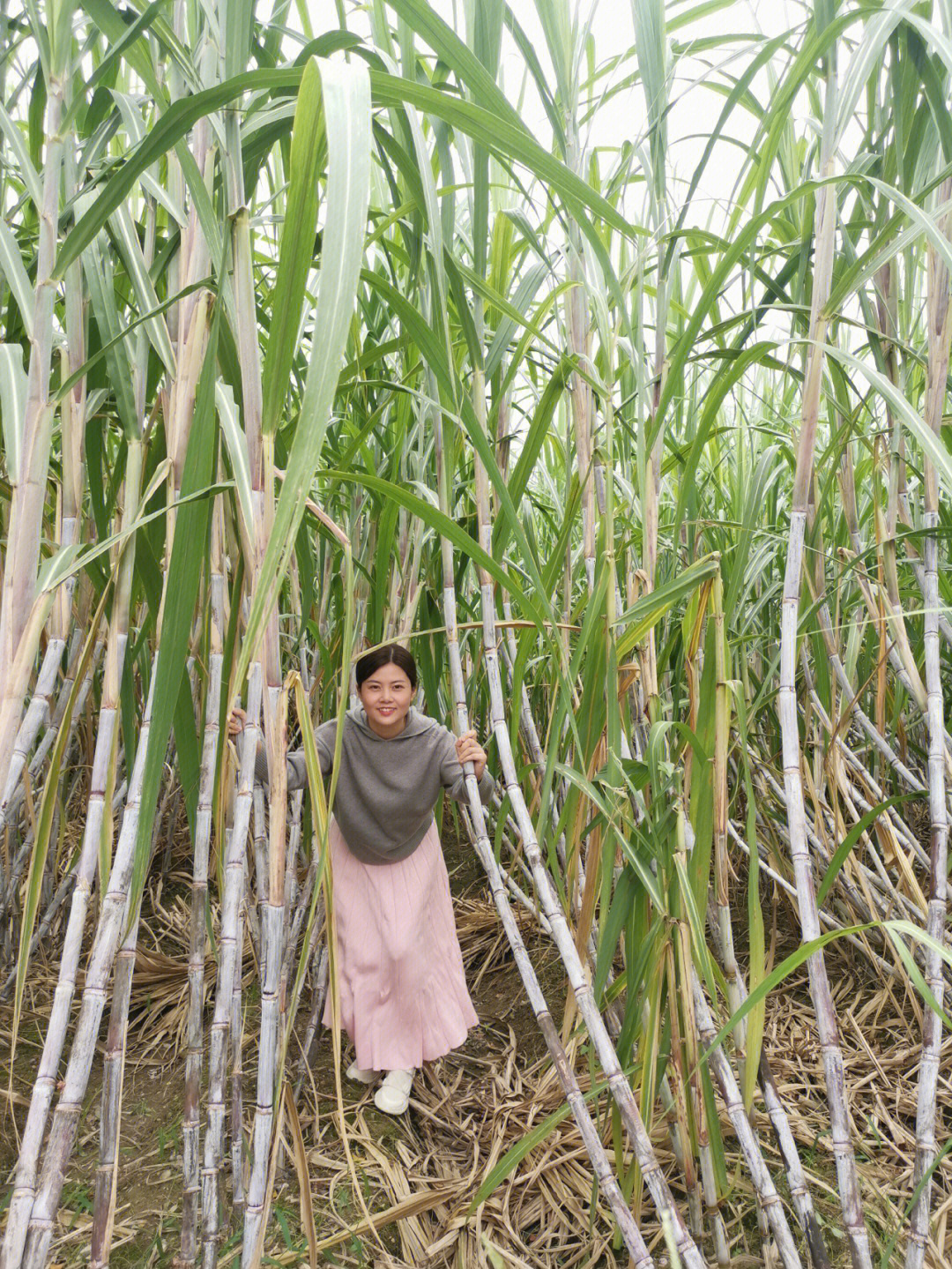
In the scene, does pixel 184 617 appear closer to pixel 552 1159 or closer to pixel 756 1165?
pixel 756 1165

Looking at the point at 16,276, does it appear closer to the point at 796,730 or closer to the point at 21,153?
the point at 21,153

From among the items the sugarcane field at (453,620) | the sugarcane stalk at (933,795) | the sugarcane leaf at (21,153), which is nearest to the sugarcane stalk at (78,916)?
the sugarcane field at (453,620)

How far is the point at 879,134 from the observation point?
86 cm

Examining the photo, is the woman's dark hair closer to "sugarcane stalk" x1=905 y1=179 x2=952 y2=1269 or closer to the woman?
the woman

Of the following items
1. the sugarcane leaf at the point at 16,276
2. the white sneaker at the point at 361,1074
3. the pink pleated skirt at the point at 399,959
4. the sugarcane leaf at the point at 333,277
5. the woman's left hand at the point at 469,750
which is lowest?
the white sneaker at the point at 361,1074

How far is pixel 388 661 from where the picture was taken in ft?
4.68

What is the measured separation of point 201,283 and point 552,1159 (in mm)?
1137

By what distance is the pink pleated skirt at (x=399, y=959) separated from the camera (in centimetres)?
148

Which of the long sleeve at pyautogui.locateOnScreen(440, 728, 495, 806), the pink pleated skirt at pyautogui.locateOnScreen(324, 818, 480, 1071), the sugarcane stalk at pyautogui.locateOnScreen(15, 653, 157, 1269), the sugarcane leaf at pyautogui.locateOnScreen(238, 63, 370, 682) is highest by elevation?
the sugarcane leaf at pyautogui.locateOnScreen(238, 63, 370, 682)

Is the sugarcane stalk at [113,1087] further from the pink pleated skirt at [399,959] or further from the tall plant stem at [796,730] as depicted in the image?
the pink pleated skirt at [399,959]

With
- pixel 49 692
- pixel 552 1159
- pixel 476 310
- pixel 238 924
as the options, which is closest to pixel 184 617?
pixel 49 692

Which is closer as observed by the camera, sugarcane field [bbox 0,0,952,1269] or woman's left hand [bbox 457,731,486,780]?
sugarcane field [bbox 0,0,952,1269]

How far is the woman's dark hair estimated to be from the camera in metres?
1.42

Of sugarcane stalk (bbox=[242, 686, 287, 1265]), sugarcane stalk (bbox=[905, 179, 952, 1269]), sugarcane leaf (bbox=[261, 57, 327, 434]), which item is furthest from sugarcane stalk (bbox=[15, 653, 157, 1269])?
sugarcane stalk (bbox=[905, 179, 952, 1269])
